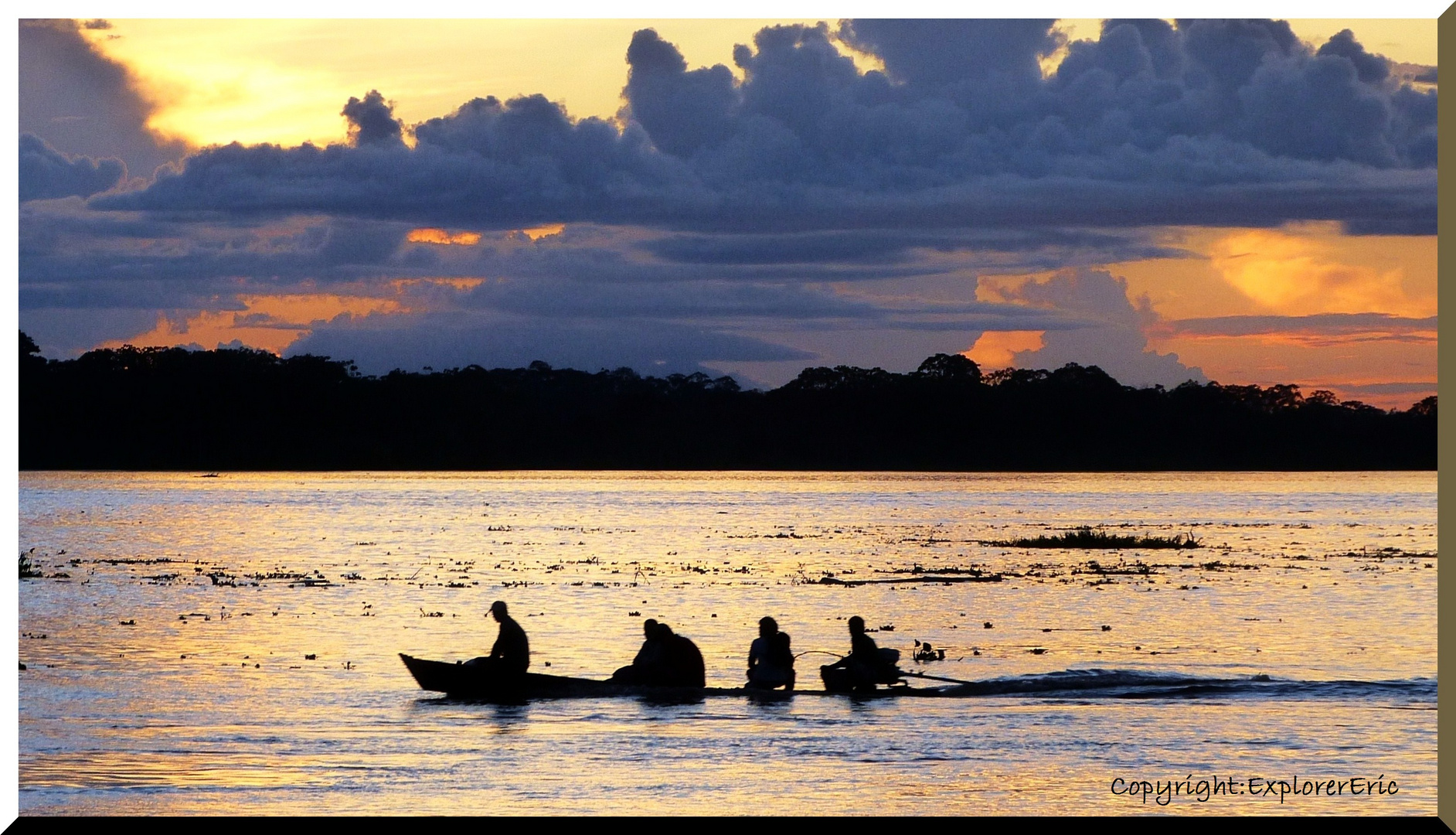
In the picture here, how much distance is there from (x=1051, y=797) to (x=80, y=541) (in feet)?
205

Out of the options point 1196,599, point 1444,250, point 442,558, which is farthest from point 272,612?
point 1444,250

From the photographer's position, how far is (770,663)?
27.0 metres

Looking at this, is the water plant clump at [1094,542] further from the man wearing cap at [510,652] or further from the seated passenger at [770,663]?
the man wearing cap at [510,652]

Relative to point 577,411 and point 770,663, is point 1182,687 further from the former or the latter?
point 577,411

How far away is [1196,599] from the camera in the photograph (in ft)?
151

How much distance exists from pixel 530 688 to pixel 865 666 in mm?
5723

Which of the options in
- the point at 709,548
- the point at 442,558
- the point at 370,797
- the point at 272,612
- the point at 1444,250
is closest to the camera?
the point at 1444,250

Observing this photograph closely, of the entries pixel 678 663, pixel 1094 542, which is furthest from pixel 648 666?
pixel 1094 542

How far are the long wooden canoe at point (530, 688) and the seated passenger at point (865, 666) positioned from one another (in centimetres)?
26

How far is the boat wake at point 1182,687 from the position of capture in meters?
27.9

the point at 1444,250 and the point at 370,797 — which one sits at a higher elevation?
the point at 1444,250

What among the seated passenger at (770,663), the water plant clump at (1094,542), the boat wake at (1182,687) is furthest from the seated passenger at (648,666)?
the water plant clump at (1094,542)

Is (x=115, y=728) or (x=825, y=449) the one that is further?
(x=825, y=449)

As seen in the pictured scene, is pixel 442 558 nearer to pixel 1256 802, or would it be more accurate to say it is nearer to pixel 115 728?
pixel 115 728
